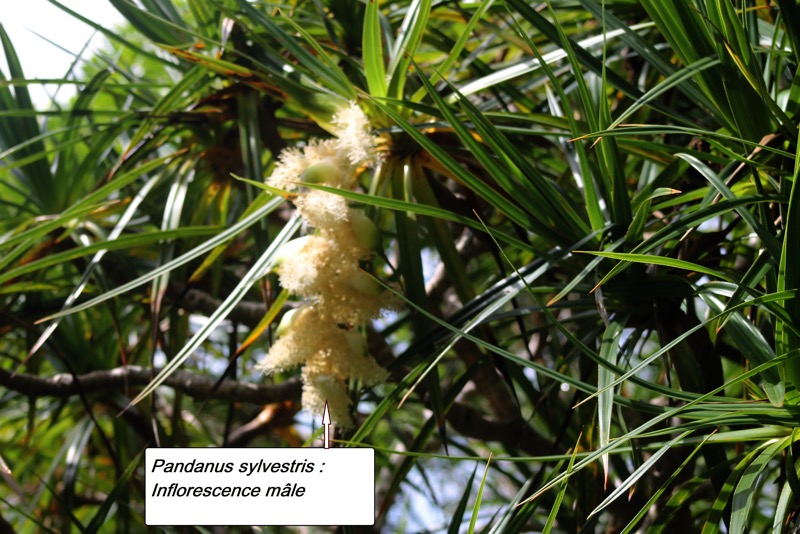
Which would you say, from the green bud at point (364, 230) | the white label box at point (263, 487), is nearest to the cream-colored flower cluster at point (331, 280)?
the green bud at point (364, 230)

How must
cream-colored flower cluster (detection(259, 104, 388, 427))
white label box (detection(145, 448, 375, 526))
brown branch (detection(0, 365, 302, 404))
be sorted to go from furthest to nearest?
brown branch (detection(0, 365, 302, 404)) → cream-colored flower cluster (detection(259, 104, 388, 427)) → white label box (detection(145, 448, 375, 526))

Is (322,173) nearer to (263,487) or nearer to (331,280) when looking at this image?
(331,280)

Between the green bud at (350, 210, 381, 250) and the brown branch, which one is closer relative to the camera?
the green bud at (350, 210, 381, 250)

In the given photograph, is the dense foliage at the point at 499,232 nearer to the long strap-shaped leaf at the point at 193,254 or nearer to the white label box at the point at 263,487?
the long strap-shaped leaf at the point at 193,254

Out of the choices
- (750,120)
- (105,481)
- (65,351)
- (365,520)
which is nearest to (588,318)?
(750,120)

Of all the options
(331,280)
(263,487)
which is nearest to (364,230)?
(331,280)

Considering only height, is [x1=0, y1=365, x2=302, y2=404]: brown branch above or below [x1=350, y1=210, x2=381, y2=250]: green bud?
below

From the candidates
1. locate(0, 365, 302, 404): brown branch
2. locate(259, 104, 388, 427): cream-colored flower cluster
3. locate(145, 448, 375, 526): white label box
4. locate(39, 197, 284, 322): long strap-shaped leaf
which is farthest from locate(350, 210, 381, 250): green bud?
locate(0, 365, 302, 404): brown branch

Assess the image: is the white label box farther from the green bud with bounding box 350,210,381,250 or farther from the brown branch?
the brown branch
